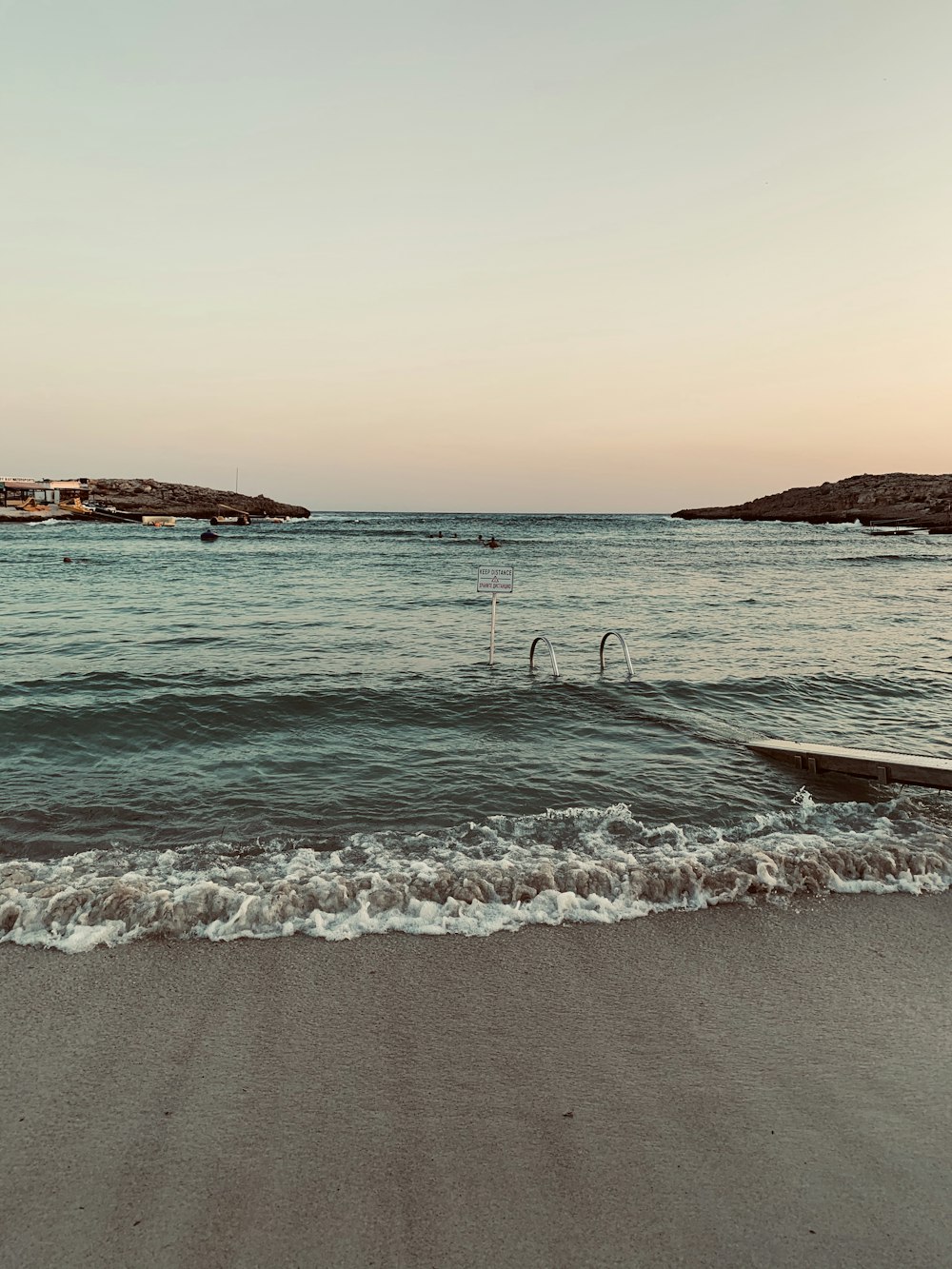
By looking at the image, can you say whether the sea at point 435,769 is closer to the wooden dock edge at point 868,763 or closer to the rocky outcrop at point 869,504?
the wooden dock edge at point 868,763

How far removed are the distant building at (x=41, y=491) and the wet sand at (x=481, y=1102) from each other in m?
138

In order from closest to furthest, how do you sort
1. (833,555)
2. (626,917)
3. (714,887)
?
(626,917) < (714,887) < (833,555)

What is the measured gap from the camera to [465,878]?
5.44 m

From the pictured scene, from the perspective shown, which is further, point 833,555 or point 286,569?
point 833,555

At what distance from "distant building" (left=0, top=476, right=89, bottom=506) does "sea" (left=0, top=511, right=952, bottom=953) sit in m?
123

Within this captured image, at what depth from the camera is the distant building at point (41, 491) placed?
125750 millimetres

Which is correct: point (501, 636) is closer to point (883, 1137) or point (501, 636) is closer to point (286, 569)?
point (883, 1137)

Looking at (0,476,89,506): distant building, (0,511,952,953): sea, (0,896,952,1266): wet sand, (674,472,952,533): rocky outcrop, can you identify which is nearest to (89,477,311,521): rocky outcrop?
(0,476,89,506): distant building

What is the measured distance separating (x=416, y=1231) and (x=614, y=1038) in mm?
1396

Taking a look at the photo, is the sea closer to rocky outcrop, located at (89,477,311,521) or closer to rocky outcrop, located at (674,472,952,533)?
rocky outcrop, located at (674,472,952,533)

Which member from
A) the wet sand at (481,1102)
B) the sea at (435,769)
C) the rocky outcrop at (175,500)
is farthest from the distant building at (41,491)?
the wet sand at (481,1102)

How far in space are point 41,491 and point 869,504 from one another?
485 ft

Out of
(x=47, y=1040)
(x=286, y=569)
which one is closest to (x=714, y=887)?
(x=47, y=1040)

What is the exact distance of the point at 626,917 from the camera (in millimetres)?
4969
